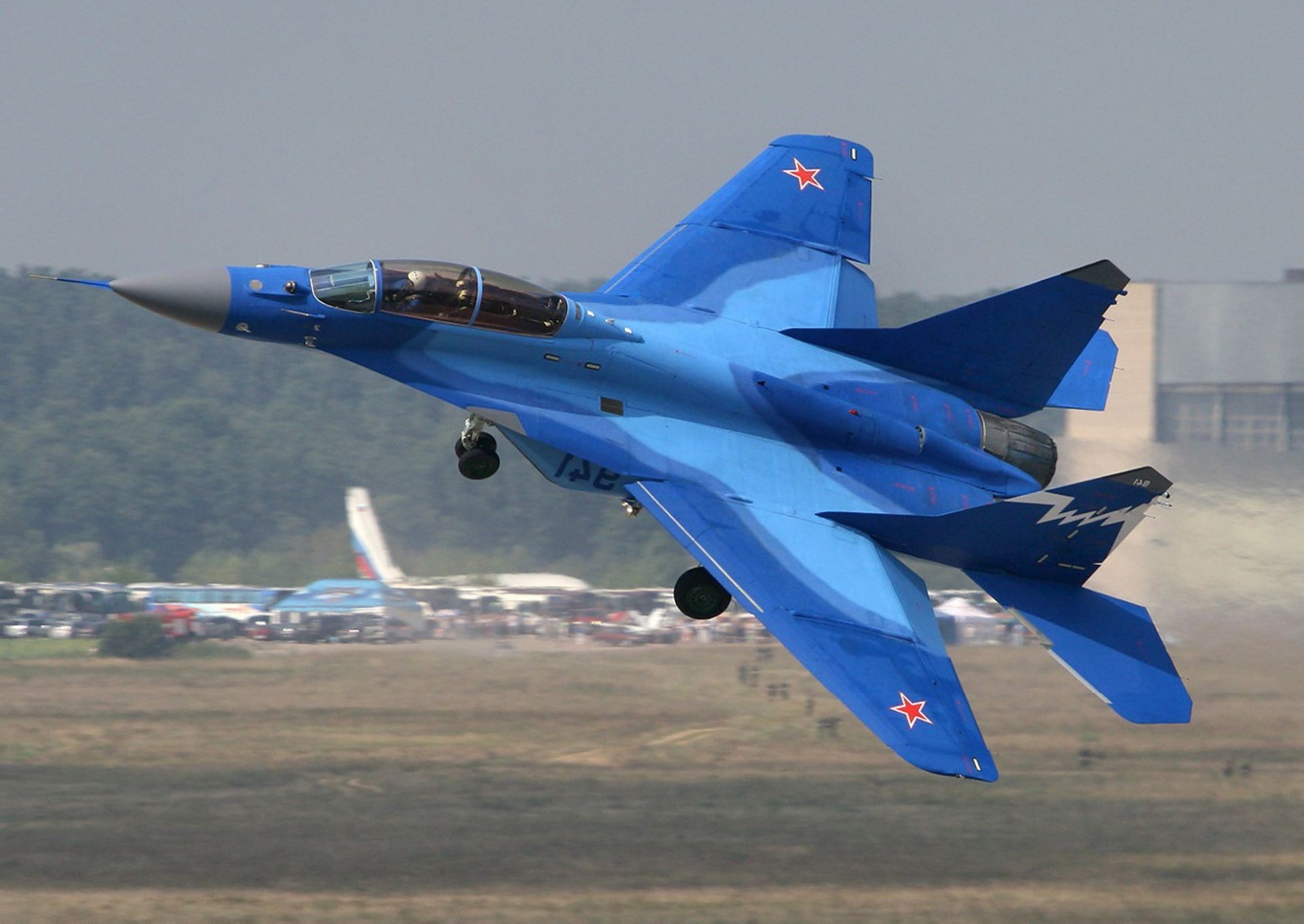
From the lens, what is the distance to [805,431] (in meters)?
19.9

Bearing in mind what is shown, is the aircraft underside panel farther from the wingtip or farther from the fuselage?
the wingtip

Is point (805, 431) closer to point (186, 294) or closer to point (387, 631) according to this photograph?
point (186, 294)

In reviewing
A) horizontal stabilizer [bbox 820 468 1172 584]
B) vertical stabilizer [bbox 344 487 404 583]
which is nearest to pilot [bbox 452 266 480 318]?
horizontal stabilizer [bbox 820 468 1172 584]

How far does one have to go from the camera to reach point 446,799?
3425 centimetres

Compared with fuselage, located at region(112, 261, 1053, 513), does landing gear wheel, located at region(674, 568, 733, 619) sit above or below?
below

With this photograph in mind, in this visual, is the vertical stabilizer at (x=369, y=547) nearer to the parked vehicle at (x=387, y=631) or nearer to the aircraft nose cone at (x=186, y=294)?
the parked vehicle at (x=387, y=631)

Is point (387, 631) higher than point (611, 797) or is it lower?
higher

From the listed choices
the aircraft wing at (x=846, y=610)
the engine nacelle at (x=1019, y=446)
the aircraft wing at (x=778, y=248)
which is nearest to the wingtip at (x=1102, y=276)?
the engine nacelle at (x=1019, y=446)

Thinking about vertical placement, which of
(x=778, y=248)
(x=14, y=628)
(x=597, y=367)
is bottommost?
(x=14, y=628)

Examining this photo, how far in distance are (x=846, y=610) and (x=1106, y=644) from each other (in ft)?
12.1

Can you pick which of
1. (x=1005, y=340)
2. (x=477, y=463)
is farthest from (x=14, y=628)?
(x=1005, y=340)

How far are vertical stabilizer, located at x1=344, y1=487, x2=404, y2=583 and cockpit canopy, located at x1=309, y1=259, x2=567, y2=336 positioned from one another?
29.1 meters

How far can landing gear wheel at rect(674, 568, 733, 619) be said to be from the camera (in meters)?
19.8

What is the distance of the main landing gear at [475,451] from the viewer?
19.9 meters
